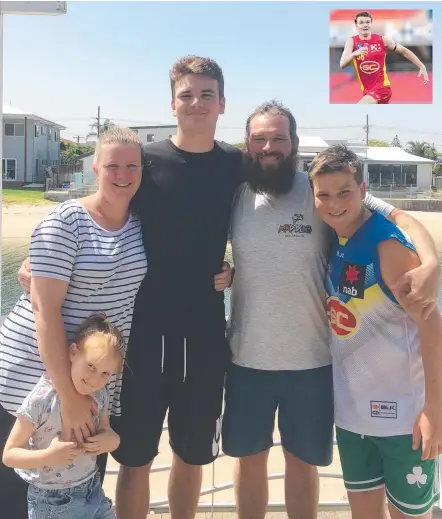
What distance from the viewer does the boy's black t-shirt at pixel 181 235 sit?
217 centimetres

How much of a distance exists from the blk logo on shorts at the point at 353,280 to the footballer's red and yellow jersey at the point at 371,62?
378 cm

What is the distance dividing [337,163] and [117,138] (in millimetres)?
803

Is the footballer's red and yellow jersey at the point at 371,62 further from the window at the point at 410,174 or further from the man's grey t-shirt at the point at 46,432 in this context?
the window at the point at 410,174

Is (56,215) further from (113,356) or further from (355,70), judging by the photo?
(355,70)

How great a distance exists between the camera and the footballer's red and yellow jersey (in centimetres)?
520

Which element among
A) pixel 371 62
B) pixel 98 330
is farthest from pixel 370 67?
pixel 98 330

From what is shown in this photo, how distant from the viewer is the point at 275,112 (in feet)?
7.55

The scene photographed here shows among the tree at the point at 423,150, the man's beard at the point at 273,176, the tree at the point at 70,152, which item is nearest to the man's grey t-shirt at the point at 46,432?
the man's beard at the point at 273,176

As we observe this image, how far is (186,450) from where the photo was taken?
7.55 feet

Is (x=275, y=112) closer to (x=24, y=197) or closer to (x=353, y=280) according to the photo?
(x=353, y=280)

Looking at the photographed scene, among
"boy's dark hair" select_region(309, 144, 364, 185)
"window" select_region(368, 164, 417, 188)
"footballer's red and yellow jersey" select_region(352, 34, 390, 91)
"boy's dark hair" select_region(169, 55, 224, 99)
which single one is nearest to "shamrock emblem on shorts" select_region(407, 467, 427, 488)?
"boy's dark hair" select_region(309, 144, 364, 185)

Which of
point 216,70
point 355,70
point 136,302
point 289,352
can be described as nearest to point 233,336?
point 289,352

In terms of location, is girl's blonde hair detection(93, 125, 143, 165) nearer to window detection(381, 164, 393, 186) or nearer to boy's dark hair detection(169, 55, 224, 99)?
boy's dark hair detection(169, 55, 224, 99)

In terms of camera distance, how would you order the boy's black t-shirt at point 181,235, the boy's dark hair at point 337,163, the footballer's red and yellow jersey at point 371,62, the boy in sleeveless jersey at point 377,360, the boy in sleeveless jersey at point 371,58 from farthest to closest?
the footballer's red and yellow jersey at point 371,62
the boy in sleeveless jersey at point 371,58
the boy's black t-shirt at point 181,235
the boy's dark hair at point 337,163
the boy in sleeveless jersey at point 377,360
